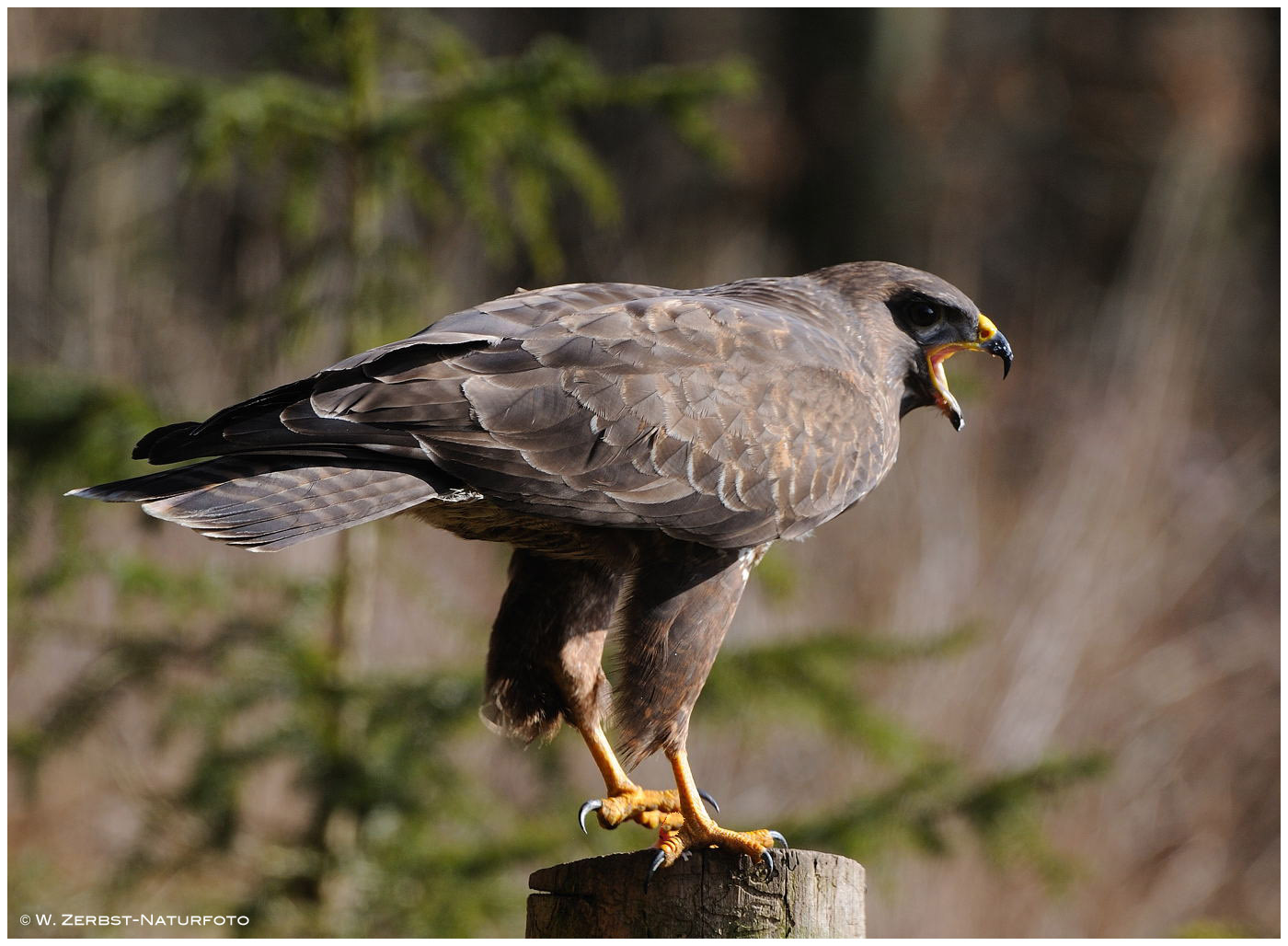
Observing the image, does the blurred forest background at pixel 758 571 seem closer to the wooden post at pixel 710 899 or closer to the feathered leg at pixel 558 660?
the feathered leg at pixel 558 660

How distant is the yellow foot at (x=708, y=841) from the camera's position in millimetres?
2822

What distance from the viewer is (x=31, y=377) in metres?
4.95

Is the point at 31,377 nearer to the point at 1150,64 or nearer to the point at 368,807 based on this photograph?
the point at 368,807

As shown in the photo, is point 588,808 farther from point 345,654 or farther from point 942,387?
point 345,654

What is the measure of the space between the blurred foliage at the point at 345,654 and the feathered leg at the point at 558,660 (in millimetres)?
1692

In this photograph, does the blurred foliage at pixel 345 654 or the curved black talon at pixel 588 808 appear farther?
the blurred foliage at pixel 345 654

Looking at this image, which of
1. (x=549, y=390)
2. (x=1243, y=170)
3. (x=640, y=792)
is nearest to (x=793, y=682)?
(x=640, y=792)

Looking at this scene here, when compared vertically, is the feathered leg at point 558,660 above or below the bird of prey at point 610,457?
below

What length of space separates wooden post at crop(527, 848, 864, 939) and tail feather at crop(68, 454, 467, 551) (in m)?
0.88

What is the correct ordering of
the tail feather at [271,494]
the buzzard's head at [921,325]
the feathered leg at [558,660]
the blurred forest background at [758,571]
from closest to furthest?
the tail feather at [271,494]
the feathered leg at [558,660]
the buzzard's head at [921,325]
the blurred forest background at [758,571]

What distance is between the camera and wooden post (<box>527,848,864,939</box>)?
9.04 ft

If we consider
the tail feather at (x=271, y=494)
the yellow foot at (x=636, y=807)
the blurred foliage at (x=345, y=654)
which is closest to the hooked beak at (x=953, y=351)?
the yellow foot at (x=636, y=807)

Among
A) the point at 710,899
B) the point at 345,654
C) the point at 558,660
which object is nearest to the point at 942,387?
the point at 558,660

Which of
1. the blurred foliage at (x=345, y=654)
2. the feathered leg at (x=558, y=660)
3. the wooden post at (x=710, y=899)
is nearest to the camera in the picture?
the wooden post at (x=710, y=899)
